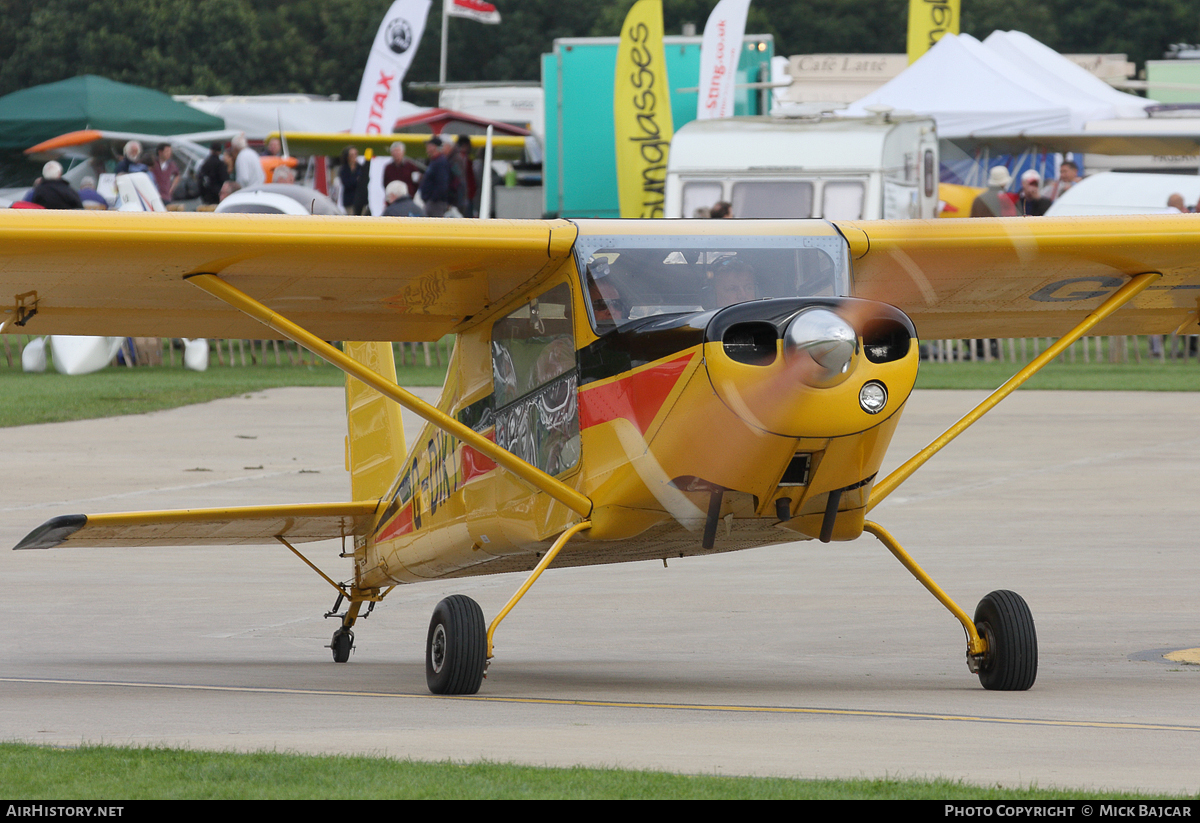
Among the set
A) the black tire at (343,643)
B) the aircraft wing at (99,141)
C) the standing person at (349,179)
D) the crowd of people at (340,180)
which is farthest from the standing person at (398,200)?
the black tire at (343,643)

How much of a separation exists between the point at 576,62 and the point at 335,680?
2572 cm

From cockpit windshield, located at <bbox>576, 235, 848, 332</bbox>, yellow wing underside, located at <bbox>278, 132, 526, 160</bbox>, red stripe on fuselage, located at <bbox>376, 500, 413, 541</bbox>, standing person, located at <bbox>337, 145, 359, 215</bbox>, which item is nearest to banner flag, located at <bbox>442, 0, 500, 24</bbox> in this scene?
yellow wing underside, located at <bbox>278, 132, 526, 160</bbox>

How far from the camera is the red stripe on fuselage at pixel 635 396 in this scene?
761 cm

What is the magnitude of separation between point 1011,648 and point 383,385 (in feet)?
10.9

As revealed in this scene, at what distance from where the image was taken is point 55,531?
9375mm

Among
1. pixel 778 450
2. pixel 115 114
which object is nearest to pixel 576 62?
pixel 115 114

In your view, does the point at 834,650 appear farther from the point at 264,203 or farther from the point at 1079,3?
the point at 1079,3

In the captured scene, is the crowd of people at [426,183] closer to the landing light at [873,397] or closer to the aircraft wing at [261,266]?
→ the aircraft wing at [261,266]

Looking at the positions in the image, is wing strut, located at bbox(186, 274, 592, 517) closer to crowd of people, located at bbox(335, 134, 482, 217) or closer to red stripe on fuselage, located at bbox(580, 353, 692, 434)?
red stripe on fuselage, located at bbox(580, 353, 692, 434)

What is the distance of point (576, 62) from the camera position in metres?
33.6

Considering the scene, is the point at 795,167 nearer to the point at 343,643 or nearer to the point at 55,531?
the point at 343,643

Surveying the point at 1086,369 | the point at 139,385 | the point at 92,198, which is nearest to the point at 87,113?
the point at 92,198

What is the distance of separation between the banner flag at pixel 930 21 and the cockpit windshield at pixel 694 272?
3396 cm

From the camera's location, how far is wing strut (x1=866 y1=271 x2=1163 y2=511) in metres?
8.41
